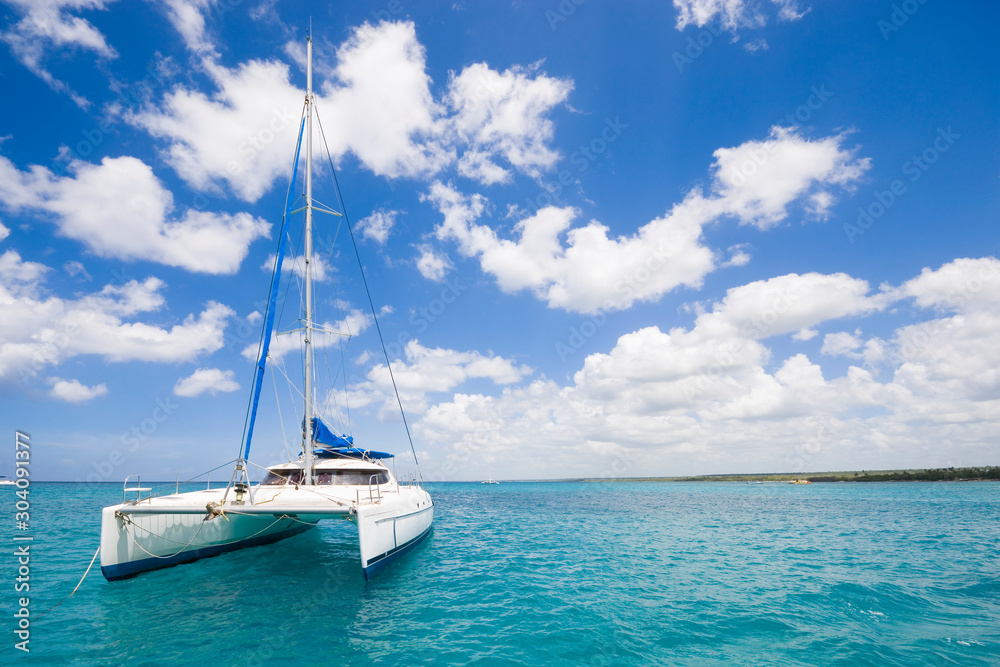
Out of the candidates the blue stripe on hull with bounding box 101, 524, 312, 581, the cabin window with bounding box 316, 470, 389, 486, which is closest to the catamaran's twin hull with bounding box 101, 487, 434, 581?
the blue stripe on hull with bounding box 101, 524, 312, 581

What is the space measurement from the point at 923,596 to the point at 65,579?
18.9 m

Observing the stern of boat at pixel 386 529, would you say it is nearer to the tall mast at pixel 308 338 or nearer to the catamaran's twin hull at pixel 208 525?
the catamaran's twin hull at pixel 208 525

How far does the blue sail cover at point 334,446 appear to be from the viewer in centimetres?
1409

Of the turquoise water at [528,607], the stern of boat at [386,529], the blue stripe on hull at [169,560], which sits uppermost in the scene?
the stern of boat at [386,529]

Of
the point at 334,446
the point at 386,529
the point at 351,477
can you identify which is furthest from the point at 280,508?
the point at 334,446

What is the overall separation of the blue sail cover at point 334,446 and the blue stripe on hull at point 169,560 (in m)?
2.96

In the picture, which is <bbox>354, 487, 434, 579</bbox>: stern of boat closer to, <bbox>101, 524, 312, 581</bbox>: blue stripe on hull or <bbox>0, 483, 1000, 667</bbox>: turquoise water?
<bbox>0, 483, 1000, 667</bbox>: turquoise water

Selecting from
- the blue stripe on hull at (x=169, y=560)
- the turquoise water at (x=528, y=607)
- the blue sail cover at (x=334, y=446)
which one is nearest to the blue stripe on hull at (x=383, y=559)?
the turquoise water at (x=528, y=607)

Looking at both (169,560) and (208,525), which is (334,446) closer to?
(208,525)

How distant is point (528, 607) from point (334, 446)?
8618mm

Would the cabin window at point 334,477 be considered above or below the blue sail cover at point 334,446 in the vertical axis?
below

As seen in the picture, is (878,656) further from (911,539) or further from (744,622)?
(911,539)

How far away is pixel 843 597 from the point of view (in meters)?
9.38

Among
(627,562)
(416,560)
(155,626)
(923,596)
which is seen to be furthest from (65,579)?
(923,596)
